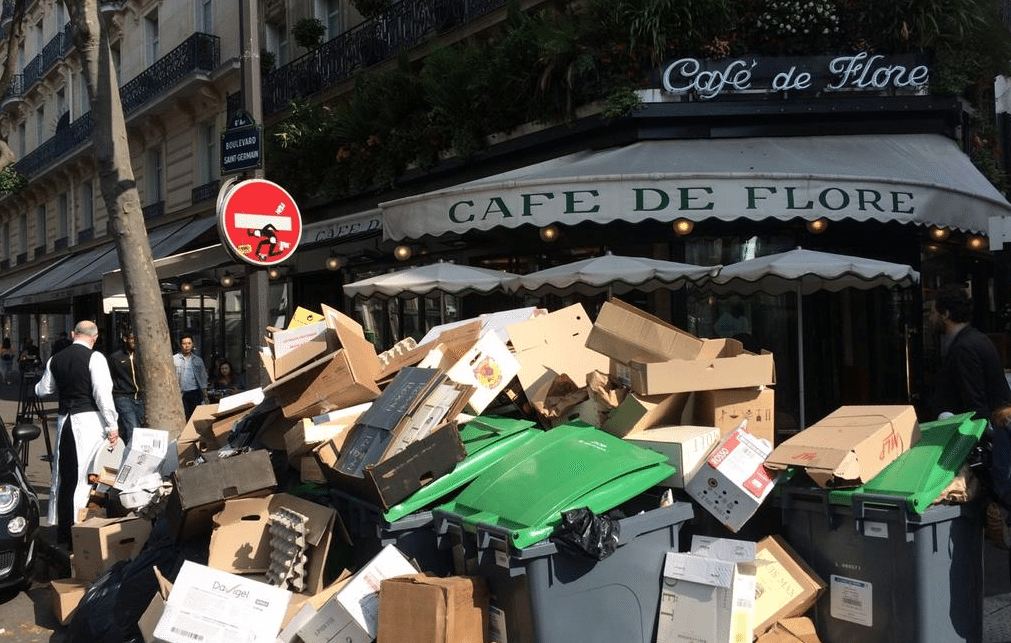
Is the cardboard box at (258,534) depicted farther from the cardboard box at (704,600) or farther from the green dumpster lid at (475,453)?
the cardboard box at (704,600)

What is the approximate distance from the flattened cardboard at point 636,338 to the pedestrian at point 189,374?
8.16 metres

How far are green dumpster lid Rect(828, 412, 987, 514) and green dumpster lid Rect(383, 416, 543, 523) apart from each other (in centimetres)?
160

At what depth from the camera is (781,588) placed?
396 centimetres

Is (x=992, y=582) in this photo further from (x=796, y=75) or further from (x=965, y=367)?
(x=796, y=75)

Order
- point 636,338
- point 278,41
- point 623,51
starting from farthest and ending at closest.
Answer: point 278,41 < point 623,51 < point 636,338

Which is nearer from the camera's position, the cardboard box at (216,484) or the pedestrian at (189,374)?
the cardboard box at (216,484)

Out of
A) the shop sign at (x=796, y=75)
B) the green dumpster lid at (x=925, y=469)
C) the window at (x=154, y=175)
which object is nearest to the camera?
the green dumpster lid at (x=925, y=469)

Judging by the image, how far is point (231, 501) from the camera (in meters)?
4.76

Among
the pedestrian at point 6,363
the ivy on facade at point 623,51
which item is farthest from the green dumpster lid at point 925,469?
the pedestrian at point 6,363

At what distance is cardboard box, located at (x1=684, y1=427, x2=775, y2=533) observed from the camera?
4016 mm

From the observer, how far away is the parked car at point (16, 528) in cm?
599

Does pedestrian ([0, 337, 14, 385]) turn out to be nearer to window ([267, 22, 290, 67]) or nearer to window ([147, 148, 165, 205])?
window ([147, 148, 165, 205])

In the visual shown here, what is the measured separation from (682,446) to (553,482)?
680 mm

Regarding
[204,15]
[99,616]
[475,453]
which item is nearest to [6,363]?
[204,15]
